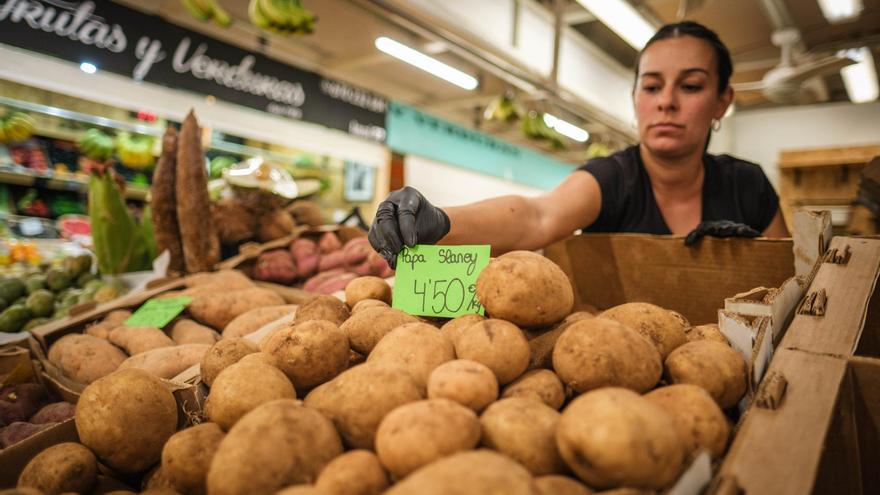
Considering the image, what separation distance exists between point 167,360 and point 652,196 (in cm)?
204

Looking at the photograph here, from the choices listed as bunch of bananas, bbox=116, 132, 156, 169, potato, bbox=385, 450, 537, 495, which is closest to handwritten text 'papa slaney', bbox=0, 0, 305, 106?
bunch of bananas, bbox=116, 132, 156, 169

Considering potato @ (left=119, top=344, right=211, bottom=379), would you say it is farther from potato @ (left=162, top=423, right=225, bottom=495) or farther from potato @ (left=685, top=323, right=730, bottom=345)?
potato @ (left=685, top=323, right=730, bottom=345)

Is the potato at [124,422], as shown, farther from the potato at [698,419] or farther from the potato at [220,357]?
the potato at [698,419]

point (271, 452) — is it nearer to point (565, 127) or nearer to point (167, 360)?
point (167, 360)

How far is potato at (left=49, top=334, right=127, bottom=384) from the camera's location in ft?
5.87

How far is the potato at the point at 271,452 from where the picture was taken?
80 centimetres

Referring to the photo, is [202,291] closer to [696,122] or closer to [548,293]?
[548,293]

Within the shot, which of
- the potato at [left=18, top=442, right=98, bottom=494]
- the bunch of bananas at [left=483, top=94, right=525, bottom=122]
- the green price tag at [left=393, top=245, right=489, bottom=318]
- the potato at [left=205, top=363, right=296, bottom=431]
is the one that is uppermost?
the bunch of bananas at [left=483, top=94, right=525, bottom=122]

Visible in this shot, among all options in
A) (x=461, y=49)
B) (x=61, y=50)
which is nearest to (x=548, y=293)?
(x=461, y=49)

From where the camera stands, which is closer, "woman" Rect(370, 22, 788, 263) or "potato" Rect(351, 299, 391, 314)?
"potato" Rect(351, 299, 391, 314)

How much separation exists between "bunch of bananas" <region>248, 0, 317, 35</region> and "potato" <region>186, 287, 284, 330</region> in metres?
2.88

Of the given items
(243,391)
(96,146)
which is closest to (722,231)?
(243,391)

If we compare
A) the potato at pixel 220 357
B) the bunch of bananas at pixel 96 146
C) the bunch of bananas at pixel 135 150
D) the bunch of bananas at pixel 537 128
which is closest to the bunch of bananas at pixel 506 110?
the bunch of bananas at pixel 537 128

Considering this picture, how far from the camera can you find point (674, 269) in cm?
185
